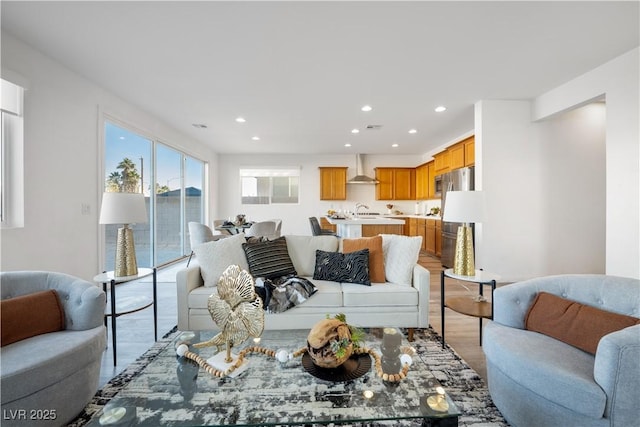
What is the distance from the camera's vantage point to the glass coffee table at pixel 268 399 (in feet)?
3.59

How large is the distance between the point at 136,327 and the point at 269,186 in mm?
5720

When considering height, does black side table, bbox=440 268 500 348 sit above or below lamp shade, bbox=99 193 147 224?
below

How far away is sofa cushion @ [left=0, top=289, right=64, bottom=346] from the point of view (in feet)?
5.06

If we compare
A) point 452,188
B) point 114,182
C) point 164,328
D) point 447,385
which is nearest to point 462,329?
point 447,385

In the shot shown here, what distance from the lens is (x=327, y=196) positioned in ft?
26.5

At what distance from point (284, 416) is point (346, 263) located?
5.52 feet

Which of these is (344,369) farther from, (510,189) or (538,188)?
(538,188)

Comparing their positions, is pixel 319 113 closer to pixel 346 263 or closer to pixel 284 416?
pixel 346 263

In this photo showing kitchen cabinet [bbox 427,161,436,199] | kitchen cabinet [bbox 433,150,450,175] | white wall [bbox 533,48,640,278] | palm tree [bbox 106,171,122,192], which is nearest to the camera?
white wall [bbox 533,48,640,278]

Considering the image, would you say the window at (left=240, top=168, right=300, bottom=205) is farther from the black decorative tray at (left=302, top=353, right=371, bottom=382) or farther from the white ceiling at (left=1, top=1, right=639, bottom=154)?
the black decorative tray at (left=302, top=353, right=371, bottom=382)

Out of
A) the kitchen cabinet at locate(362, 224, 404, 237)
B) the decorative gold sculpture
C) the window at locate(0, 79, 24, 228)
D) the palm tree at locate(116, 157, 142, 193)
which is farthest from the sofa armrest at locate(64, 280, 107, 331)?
the kitchen cabinet at locate(362, 224, 404, 237)

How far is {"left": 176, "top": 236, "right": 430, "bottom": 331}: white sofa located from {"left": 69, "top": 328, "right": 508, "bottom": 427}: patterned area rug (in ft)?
0.82

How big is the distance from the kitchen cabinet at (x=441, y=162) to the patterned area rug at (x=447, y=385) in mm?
4355

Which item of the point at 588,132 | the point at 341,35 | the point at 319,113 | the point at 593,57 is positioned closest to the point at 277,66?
the point at 341,35
